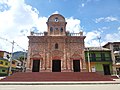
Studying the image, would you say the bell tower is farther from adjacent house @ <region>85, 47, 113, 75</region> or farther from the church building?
adjacent house @ <region>85, 47, 113, 75</region>

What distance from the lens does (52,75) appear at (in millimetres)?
21344

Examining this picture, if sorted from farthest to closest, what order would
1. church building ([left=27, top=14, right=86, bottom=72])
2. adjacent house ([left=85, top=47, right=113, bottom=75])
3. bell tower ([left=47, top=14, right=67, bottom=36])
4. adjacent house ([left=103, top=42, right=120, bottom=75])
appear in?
adjacent house ([left=103, top=42, right=120, bottom=75]), adjacent house ([left=85, top=47, right=113, bottom=75]), bell tower ([left=47, top=14, right=67, bottom=36]), church building ([left=27, top=14, right=86, bottom=72])

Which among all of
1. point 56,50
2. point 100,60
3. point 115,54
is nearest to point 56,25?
point 56,50

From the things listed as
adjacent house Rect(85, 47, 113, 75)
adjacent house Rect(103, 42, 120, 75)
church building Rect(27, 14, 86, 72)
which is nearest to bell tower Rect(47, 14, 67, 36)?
church building Rect(27, 14, 86, 72)

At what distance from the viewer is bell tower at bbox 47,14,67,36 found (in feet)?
95.0

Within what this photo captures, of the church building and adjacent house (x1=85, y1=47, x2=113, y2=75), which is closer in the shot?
the church building

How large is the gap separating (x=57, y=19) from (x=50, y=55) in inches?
324

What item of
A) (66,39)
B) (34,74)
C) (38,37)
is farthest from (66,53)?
(34,74)

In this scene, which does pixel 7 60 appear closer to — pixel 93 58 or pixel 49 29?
pixel 49 29

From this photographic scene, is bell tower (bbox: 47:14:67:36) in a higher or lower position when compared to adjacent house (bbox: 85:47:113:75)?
higher

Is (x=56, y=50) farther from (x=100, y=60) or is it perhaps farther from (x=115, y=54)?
(x=115, y=54)

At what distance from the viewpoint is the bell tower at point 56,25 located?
29.0 m

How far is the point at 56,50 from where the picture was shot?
27.8 metres

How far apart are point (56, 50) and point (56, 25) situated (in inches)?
221
